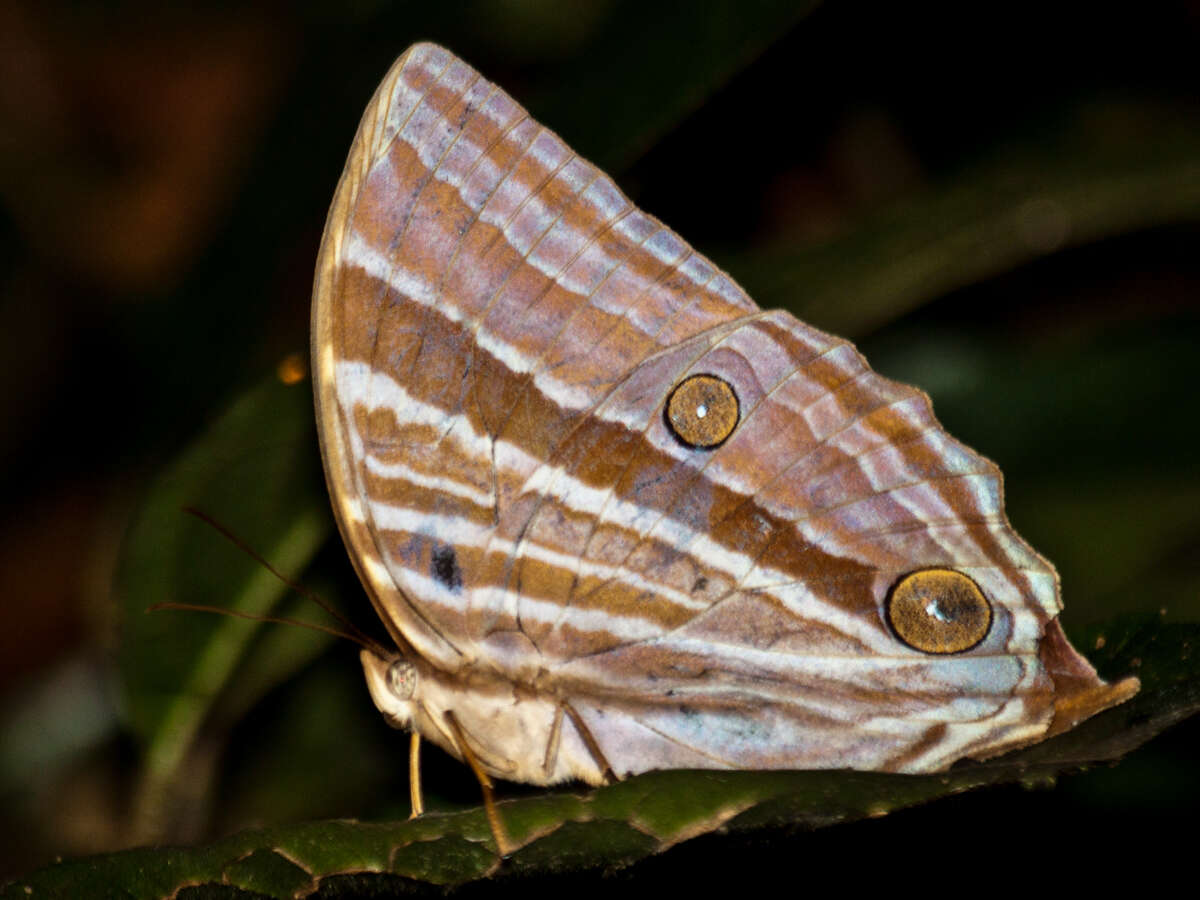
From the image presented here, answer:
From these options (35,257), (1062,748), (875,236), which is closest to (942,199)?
(875,236)

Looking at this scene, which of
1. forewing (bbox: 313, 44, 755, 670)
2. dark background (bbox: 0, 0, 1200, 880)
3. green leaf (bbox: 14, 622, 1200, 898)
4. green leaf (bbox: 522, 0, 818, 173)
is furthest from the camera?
dark background (bbox: 0, 0, 1200, 880)

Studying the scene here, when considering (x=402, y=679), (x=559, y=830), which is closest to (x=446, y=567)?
(x=402, y=679)

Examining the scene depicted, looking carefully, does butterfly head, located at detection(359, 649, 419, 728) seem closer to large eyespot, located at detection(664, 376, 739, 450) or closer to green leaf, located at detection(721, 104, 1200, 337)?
large eyespot, located at detection(664, 376, 739, 450)

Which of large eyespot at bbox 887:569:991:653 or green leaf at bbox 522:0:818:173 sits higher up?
green leaf at bbox 522:0:818:173

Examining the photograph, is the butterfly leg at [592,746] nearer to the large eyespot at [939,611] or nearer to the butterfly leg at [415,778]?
the butterfly leg at [415,778]

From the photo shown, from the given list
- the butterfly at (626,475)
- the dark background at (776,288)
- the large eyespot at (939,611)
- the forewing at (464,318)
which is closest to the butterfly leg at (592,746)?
the butterfly at (626,475)

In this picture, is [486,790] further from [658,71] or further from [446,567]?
[658,71]

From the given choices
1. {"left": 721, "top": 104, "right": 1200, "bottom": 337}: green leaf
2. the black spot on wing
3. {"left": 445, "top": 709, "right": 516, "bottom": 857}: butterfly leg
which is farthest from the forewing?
{"left": 721, "top": 104, "right": 1200, "bottom": 337}: green leaf
